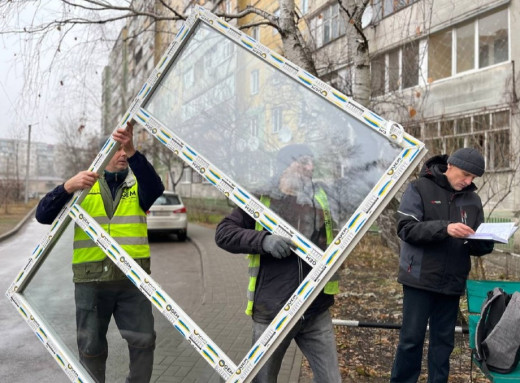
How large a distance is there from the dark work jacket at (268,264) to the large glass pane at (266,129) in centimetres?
13

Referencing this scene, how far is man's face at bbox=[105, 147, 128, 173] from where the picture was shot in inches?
104

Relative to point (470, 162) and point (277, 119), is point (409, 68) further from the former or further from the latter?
point (277, 119)

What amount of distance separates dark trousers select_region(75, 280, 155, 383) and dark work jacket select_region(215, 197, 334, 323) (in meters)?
A: 0.65

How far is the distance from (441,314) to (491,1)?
12.0 m

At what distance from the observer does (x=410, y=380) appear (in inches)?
121

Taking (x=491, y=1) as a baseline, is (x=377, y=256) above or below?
below

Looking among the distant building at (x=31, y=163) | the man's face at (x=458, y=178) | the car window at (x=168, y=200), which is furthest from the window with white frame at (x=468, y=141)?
the distant building at (x=31, y=163)

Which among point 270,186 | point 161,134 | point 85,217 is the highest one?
point 161,134

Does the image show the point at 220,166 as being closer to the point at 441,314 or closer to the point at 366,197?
the point at 366,197

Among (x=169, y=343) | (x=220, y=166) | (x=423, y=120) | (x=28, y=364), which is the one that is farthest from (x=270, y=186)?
(x=423, y=120)

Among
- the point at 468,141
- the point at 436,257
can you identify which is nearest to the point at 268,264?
the point at 436,257

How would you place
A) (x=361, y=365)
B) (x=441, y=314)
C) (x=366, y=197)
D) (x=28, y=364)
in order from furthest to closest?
(x=28, y=364), (x=361, y=365), (x=441, y=314), (x=366, y=197)

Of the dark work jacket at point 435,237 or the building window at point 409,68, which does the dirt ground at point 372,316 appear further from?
the building window at point 409,68

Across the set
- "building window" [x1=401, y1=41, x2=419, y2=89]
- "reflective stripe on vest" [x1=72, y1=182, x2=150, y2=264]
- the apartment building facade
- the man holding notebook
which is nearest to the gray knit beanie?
the man holding notebook
